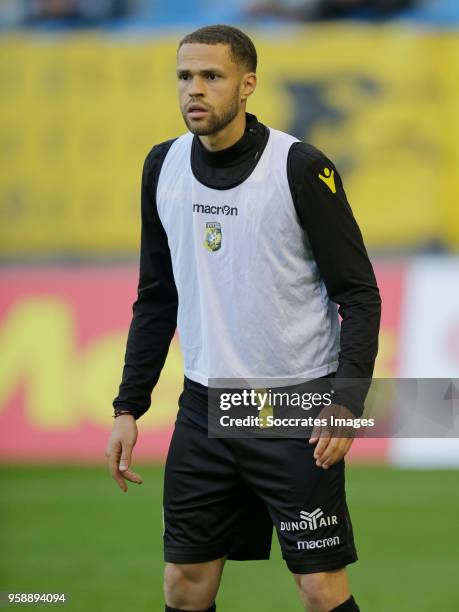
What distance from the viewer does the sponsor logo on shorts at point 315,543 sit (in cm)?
373

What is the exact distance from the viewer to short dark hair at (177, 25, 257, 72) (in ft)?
12.5

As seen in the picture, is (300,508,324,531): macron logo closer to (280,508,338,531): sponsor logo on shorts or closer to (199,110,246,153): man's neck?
(280,508,338,531): sponsor logo on shorts

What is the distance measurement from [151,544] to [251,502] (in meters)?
3.15

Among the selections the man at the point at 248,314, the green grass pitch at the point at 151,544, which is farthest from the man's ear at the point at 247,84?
the green grass pitch at the point at 151,544

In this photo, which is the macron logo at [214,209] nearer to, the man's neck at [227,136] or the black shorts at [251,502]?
the man's neck at [227,136]

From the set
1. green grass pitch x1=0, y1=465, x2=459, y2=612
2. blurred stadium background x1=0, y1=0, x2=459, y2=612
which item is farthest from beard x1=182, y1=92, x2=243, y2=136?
blurred stadium background x1=0, y1=0, x2=459, y2=612

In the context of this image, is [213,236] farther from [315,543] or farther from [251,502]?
[315,543]

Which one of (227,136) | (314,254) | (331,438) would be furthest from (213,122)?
(331,438)

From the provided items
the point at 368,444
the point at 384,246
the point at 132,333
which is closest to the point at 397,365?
the point at 368,444

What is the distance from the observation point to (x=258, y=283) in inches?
150

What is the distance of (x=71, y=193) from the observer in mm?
11656

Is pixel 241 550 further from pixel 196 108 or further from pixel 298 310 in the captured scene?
pixel 196 108

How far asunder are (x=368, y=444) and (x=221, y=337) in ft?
17.2

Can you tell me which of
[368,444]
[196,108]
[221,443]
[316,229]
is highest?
[196,108]
